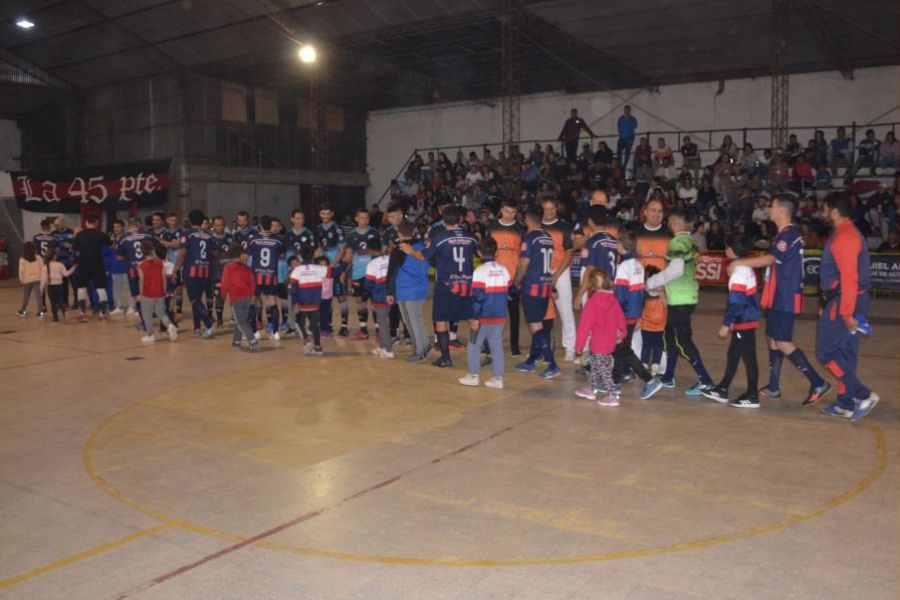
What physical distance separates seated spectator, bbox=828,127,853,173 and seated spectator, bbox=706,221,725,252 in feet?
13.6

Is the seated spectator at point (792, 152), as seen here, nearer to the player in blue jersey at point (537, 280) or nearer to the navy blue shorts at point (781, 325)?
the player in blue jersey at point (537, 280)

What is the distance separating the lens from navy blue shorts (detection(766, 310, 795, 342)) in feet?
25.1

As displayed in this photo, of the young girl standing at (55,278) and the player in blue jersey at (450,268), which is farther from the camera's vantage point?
the young girl standing at (55,278)

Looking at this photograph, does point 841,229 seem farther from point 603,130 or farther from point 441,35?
point 603,130

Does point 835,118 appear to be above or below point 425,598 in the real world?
above

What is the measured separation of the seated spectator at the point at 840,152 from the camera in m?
21.5

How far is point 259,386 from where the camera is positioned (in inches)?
357

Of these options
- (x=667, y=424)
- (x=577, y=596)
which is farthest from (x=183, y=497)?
(x=667, y=424)

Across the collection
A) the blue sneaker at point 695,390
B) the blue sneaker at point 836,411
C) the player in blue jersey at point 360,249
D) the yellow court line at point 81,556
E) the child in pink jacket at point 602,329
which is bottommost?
the yellow court line at point 81,556

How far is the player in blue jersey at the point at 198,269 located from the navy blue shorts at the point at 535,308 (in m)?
5.90

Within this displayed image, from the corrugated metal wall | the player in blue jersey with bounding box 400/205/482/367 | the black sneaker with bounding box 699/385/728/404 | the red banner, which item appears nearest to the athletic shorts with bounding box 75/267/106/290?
the player in blue jersey with bounding box 400/205/482/367

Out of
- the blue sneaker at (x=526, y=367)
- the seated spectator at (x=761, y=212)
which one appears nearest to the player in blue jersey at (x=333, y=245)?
the blue sneaker at (x=526, y=367)

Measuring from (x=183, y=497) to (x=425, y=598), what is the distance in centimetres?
231

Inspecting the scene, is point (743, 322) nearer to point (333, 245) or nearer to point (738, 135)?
point (333, 245)
